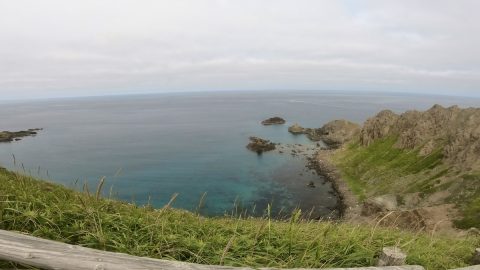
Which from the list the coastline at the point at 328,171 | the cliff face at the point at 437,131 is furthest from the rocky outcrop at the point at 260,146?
the cliff face at the point at 437,131

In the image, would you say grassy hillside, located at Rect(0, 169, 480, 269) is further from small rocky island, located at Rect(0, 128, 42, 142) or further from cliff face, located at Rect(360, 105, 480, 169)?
small rocky island, located at Rect(0, 128, 42, 142)

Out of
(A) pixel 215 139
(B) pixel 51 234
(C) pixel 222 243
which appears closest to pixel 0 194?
(B) pixel 51 234

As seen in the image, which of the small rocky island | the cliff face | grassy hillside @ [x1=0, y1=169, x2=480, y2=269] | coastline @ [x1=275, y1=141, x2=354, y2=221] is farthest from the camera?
the small rocky island

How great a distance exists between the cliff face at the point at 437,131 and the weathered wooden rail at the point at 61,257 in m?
55.5

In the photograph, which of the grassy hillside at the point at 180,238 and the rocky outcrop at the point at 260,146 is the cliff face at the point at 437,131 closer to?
the rocky outcrop at the point at 260,146

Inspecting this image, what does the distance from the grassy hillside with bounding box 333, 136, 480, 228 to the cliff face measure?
5.20 feet

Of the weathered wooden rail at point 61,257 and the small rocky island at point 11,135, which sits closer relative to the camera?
the weathered wooden rail at point 61,257

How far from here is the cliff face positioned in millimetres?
50966

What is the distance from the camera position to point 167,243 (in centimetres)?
482

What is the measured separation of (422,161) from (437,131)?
10.9 m

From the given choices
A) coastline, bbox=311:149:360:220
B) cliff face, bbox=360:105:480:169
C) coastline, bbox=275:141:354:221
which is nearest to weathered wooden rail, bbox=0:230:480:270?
coastline, bbox=275:141:354:221

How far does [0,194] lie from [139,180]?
64526 millimetres

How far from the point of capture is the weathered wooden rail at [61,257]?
3650 millimetres

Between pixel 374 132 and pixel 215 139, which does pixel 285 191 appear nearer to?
pixel 374 132
